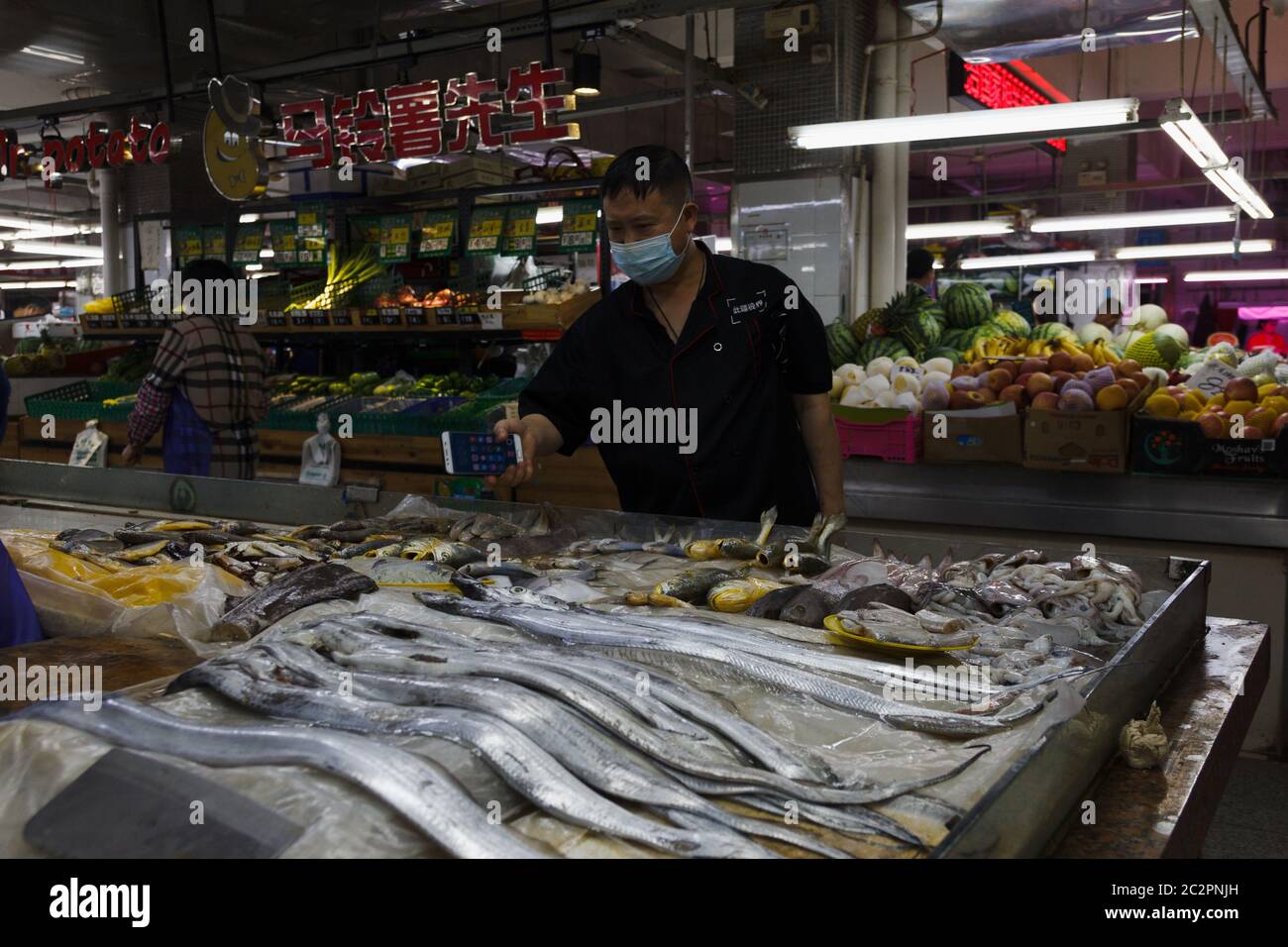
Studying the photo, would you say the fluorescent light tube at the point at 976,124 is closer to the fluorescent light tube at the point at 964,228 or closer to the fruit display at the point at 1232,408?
the fruit display at the point at 1232,408

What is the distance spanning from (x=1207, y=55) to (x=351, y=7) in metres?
8.94

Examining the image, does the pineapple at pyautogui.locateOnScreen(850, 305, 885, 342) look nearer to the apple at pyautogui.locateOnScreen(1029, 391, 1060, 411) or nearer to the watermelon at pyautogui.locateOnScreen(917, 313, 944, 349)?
the watermelon at pyautogui.locateOnScreen(917, 313, 944, 349)

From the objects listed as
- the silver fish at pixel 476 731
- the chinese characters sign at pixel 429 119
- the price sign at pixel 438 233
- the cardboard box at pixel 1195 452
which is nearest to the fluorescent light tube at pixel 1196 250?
the cardboard box at pixel 1195 452

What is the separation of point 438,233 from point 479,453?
574 cm

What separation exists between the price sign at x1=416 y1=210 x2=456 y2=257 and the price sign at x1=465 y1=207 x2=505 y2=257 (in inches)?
6.6

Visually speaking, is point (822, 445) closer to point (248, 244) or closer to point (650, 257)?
point (650, 257)

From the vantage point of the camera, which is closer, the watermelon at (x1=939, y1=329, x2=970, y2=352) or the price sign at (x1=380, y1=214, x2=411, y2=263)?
the watermelon at (x1=939, y1=329, x2=970, y2=352)

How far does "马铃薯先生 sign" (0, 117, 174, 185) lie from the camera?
7.42 metres

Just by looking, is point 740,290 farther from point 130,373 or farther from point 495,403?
point 130,373

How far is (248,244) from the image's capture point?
9.64 metres

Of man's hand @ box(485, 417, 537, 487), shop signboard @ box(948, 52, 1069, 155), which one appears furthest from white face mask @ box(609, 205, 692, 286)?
shop signboard @ box(948, 52, 1069, 155)
